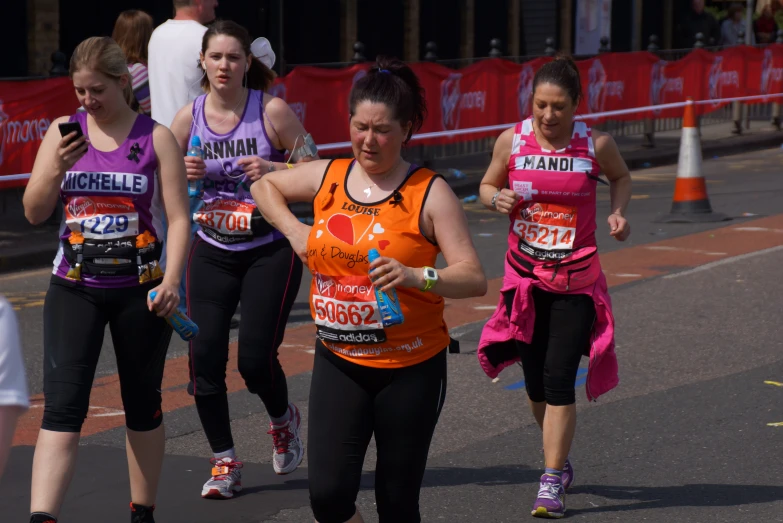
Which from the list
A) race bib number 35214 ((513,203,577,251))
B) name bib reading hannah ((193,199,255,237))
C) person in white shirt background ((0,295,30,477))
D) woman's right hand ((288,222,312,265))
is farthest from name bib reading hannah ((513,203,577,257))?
person in white shirt background ((0,295,30,477))

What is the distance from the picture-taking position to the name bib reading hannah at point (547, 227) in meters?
5.30

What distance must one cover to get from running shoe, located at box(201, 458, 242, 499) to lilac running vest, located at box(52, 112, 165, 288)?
3.66 feet

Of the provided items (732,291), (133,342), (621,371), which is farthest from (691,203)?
(133,342)

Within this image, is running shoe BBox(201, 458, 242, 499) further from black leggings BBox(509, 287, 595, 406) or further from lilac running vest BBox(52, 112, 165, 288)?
black leggings BBox(509, 287, 595, 406)

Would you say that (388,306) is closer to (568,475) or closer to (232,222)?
(232,222)

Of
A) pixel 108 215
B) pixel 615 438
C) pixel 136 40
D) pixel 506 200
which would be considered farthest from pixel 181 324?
pixel 136 40

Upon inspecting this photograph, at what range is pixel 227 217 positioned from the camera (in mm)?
5371

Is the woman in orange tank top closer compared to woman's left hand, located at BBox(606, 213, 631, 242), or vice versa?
the woman in orange tank top

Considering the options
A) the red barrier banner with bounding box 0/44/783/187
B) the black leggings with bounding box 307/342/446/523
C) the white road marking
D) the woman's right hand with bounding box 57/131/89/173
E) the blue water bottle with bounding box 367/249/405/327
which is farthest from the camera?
the red barrier banner with bounding box 0/44/783/187

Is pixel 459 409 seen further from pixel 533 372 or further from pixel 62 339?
pixel 62 339

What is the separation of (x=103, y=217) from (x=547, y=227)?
184cm

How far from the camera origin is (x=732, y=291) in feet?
31.6

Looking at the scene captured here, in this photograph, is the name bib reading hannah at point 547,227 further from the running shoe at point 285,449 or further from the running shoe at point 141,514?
the running shoe at point 141,514

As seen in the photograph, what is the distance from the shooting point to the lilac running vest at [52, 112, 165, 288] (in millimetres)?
4492
